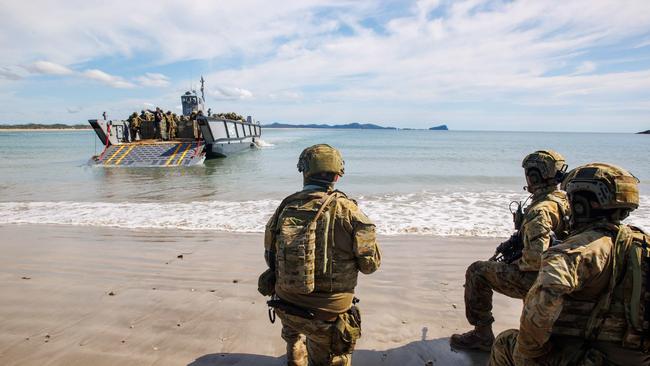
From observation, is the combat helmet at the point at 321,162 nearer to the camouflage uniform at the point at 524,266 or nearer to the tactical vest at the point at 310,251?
the tactical vest at the point at 310,251

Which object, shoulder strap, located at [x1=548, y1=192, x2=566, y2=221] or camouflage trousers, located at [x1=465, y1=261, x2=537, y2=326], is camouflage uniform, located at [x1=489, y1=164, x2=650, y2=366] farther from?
camouflage trousers, located at [x1=465, y1=261, x2=537, y2=326]

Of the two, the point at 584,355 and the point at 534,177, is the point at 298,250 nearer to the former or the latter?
the point at 584,355

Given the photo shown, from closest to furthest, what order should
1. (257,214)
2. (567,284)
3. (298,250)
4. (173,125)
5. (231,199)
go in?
(567,284) < (298,250) < (257,214) < (231,199) < (173,125)

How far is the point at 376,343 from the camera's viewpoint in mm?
3631

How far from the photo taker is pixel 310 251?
2.49 meters

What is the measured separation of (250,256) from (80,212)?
6.09 meters

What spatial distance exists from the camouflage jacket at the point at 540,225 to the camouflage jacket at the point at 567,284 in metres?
0.83

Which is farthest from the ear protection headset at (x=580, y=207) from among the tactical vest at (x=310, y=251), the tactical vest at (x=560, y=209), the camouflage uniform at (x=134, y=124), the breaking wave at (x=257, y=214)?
the camouflage uniform at (x=134, y=124)

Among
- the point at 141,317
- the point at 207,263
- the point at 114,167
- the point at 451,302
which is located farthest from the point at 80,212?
the point at 114,167

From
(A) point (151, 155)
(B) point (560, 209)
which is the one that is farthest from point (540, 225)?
(A) point (151, 155)

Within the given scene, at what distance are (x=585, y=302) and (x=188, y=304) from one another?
3.84 metres

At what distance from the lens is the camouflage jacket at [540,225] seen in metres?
2.78

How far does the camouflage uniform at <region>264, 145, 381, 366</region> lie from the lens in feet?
8.36

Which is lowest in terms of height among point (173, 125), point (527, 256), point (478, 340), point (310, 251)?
point (478, 340)
